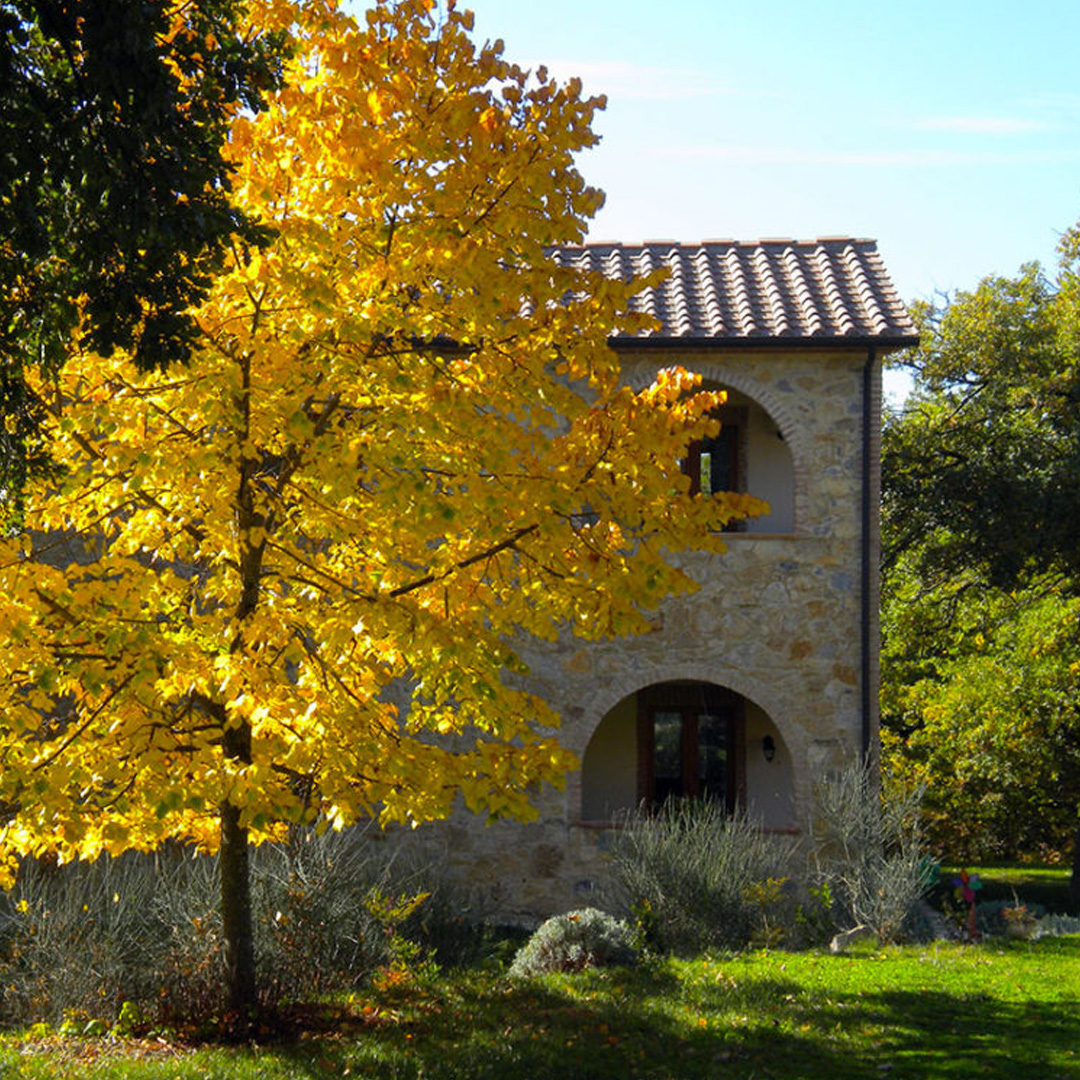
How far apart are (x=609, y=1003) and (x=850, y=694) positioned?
212 inches

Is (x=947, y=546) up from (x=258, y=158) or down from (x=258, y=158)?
down

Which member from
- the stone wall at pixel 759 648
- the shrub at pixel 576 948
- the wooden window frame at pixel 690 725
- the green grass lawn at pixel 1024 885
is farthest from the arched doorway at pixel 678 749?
the shrub at pixel 576 948

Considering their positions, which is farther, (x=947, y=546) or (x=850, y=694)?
(x=947, y=546)

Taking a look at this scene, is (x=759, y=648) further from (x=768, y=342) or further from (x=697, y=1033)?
(x=697, y=1033)

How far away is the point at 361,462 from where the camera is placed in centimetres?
673

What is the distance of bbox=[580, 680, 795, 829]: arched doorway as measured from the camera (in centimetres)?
1470

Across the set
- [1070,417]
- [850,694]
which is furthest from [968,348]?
[850,694]

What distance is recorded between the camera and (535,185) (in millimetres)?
6383

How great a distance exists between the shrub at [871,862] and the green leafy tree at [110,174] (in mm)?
7830

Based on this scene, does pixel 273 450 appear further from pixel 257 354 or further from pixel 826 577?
pixel 826 577

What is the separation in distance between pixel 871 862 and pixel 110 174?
870cm

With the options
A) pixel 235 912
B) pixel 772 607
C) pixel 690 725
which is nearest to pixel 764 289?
pixel 772 607

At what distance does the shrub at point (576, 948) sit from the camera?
984 centimetres

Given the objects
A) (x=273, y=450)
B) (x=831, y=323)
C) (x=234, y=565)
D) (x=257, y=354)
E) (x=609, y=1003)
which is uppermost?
(x=831, y=323)
